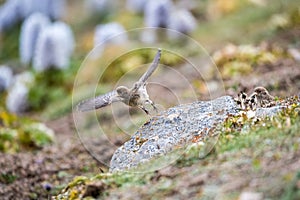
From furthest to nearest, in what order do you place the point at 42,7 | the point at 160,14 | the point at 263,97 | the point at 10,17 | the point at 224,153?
1. the point at 10,17
2. the point at 42,7
3. the point at 160,14
4. the point at 263,97
5. the point at 224,153

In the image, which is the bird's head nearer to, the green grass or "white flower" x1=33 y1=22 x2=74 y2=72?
the green grass

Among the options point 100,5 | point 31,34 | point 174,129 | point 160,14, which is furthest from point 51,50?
point 174,129

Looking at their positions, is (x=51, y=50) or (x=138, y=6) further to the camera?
(x=138, y=6)

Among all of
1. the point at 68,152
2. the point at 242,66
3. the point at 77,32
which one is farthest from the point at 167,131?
the point at 77,32

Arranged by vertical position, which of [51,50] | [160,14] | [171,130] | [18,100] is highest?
[160,14]

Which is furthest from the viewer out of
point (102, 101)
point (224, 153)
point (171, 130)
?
point (102, 101)

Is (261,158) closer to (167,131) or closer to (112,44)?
(167,131)

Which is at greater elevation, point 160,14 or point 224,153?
point 160,14

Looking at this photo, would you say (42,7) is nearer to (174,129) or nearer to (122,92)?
(122,92)

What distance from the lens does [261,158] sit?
8.54 ft

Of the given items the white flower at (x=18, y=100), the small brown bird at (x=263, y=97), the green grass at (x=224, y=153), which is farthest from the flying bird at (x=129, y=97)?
the white flower at (x=18, y=100)

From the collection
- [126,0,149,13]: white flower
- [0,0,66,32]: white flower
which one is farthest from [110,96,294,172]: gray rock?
[0,0,66,32]: white flower

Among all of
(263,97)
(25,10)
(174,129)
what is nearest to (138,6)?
(25,10)

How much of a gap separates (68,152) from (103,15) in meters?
11.9
